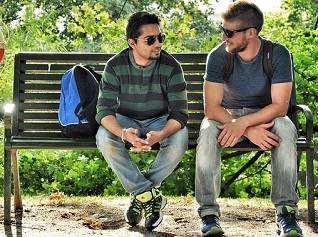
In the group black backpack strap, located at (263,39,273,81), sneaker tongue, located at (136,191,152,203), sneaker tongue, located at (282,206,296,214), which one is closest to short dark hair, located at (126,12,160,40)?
black backpack strap, located at (263,39,273,81)

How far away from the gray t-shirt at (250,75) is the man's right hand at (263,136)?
0.22 metres

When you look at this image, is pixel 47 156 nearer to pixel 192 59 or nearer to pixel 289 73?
pixel 192 59

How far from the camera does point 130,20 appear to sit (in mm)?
5273

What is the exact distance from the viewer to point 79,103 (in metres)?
5.44

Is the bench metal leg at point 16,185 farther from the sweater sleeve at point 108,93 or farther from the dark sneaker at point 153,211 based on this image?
the dark sneaker at point 153,211

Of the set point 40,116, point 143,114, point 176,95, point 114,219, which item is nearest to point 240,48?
point 176,95

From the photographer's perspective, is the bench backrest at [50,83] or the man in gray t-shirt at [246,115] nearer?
the man in gray t-shirt at [246,115]

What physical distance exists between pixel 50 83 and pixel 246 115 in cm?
154

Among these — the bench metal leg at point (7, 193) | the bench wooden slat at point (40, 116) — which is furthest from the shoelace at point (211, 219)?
the bench wooden slat at point (40, 116)

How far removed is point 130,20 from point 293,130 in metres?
1.12

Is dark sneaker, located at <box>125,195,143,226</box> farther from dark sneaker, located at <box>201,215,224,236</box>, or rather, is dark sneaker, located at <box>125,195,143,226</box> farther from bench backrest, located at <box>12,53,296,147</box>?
bench backrest, located at <box>12,53,296,147</box>

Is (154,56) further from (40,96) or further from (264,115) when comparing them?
(40,96)

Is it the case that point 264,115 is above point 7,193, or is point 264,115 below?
above

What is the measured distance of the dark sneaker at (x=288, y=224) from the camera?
15.3 feet
